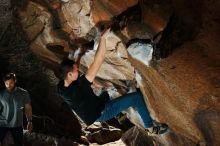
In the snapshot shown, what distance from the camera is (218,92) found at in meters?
4.64

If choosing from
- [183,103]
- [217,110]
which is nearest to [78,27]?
[183,103]

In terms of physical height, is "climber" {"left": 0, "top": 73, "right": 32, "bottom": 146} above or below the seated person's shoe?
above

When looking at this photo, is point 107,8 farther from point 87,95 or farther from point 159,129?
point 159,129

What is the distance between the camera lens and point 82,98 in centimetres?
500

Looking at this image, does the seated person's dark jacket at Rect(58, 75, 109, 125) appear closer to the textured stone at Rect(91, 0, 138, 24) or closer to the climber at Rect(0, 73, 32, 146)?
the textured stone at Rect(91, 0, 138, 24)

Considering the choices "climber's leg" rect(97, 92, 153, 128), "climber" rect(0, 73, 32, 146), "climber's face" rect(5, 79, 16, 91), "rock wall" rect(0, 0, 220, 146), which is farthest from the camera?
"climber" rect(0, 73, 32, 146)

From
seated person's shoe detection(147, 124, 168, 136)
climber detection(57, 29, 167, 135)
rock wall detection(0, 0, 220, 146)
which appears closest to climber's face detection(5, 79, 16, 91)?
climber detection(57, 29, 167, 135)

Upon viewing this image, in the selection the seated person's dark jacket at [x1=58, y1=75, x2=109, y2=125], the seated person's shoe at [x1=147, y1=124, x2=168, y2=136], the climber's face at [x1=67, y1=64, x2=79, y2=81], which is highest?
the climber's face at [x1=67, y1=64, x2=79, y2=81]

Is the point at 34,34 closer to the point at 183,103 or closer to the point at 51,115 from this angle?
the point at 51,115

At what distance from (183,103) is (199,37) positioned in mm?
1203

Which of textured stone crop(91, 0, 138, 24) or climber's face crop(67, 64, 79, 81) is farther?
textured stone crop(91, 0, 138, 24)

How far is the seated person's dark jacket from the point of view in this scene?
192 inches

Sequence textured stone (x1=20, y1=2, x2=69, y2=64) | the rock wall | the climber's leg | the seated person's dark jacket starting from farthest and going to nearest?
textured stone (x1=20, y1=2, x2=69, y2=64), the climber's leg, the seated person's dark jacket, the rock wall

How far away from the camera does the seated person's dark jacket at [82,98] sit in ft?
16.0
